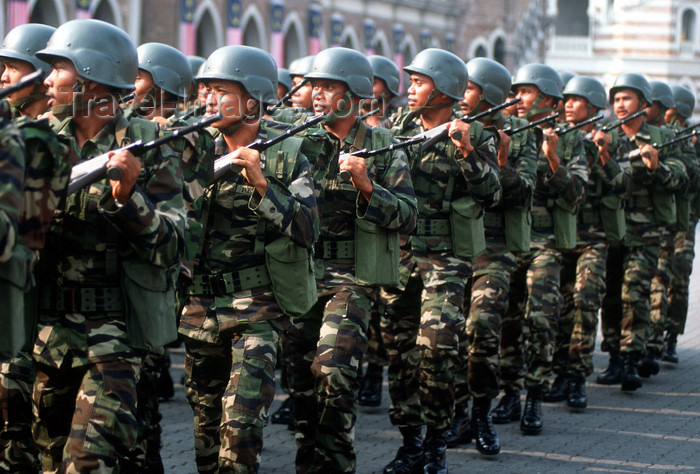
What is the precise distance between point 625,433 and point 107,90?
462 cm

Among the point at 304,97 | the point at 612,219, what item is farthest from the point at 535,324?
the point at 304,97

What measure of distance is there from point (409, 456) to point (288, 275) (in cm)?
181

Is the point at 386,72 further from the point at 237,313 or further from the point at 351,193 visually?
the point at 237,313

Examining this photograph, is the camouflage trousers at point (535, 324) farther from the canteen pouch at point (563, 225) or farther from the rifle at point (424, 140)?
the rifle at point (424, 140)

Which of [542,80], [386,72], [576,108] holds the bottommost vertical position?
[576,108]

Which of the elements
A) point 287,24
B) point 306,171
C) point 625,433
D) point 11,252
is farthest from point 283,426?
point 287,24

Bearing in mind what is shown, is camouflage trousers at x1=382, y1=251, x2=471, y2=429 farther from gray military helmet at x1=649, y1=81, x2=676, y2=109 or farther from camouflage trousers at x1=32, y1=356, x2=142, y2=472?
gray military helmet at x1=649, y1=81, x2=676, y2=109

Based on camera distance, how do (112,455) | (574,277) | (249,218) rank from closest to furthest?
1. (112,455)
2. (249,218)
3. (574,277)

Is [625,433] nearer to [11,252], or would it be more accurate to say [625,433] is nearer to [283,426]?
[283,426]

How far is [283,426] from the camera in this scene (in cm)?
769

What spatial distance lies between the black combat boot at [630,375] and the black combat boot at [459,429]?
2.31 m

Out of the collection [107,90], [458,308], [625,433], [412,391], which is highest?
[107,90]

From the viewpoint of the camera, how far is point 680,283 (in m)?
11.2

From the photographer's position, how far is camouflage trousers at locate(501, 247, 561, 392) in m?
7.97
